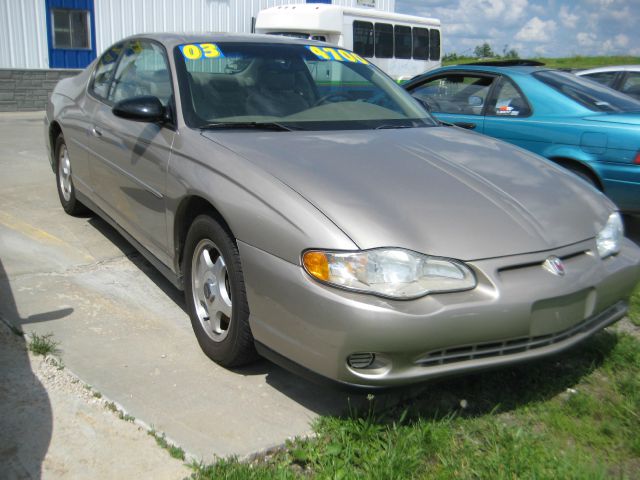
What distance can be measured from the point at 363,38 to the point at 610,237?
1639 cm

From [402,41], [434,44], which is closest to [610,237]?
[402,41]

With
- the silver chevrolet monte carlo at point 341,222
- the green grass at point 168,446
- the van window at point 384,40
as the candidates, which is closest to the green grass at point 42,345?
the silver chevrolet monte carlo at point 341,222

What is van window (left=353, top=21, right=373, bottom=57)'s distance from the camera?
18.2 m

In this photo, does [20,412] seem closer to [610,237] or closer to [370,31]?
[610,237]

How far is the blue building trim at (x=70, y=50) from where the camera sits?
15.6 meters

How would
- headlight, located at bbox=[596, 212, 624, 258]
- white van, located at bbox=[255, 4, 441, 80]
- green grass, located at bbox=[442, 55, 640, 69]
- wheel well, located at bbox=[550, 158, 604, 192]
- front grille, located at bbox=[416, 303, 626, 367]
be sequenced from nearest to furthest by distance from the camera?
front grille, located at bbox=[416, 303, 626, 367], headlight, located at bbox=[596, 212, 624, 258], wheel well, located at bbox=[550, 158, 604, 192], white van, located at bbox=[255, 4, 441, 80], green grass, located at bbox=[442, 55, 640, 69]

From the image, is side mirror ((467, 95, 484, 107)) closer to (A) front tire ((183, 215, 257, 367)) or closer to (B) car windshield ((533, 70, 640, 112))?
(B) car windshield ((533, 70, 640, 112))

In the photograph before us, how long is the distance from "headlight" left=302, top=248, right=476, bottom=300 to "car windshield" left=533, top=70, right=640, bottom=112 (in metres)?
3.78

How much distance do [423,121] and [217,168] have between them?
161 centimetres

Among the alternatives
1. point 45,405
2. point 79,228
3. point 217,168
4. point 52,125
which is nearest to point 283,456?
point 45,405

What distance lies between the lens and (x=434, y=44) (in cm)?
2122

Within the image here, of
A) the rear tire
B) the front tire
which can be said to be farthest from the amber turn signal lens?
the rear tire

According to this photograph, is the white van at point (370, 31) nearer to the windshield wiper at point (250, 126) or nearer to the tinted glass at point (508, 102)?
the tinted glass at point (508, 102)

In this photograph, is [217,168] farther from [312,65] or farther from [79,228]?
[79,228]
